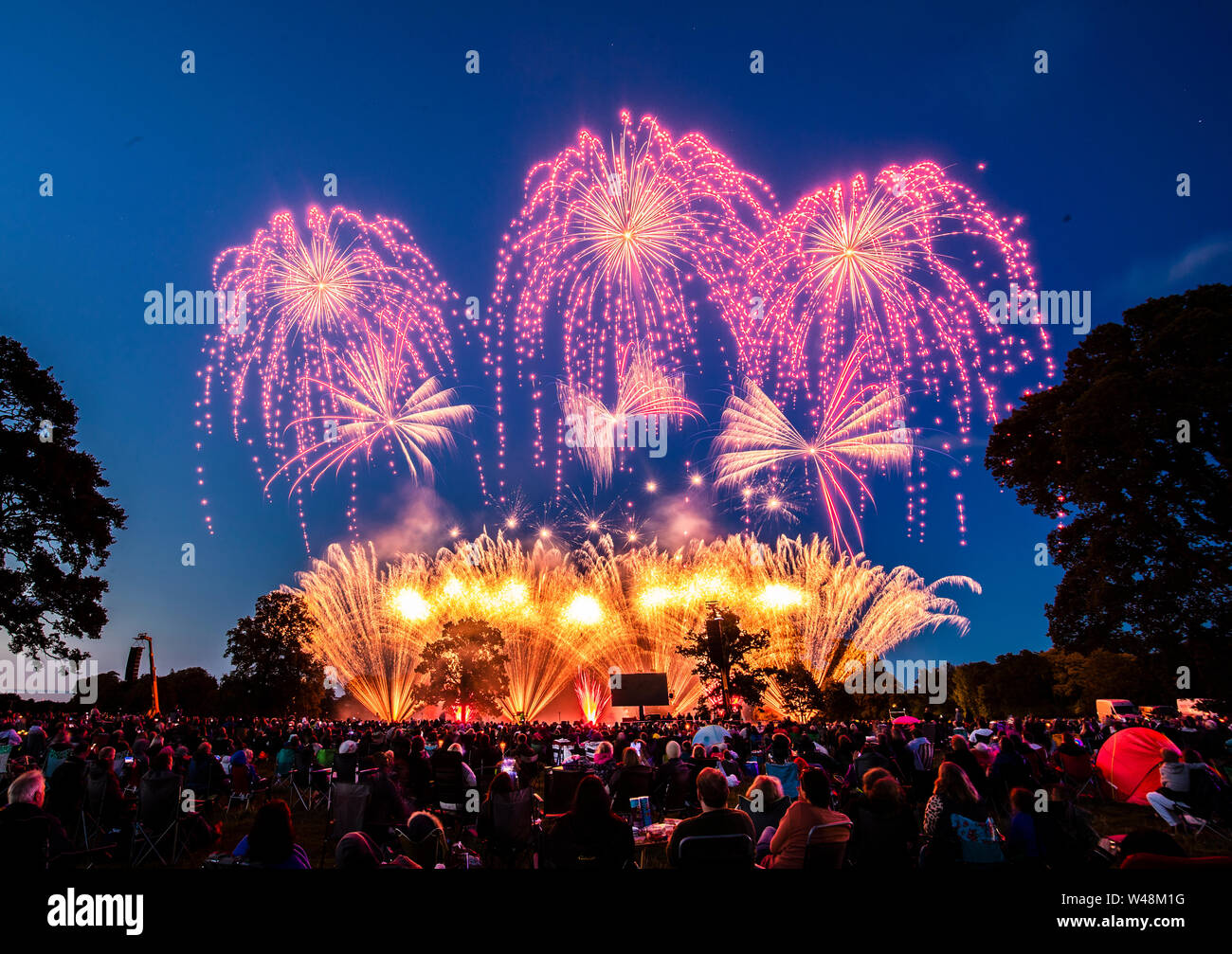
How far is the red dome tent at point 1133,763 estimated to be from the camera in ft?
42.5

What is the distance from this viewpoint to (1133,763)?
13.4 m

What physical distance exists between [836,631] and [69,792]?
127 feet

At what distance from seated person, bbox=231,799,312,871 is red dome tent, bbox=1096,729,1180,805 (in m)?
14.7

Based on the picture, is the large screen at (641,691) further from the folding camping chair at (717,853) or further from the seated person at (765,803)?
the folding camping chair at (717,853)

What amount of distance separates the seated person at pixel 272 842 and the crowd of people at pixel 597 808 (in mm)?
12

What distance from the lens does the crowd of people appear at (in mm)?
4793

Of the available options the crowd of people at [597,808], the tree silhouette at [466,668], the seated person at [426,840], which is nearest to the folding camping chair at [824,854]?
the crowd of people at [597,808]

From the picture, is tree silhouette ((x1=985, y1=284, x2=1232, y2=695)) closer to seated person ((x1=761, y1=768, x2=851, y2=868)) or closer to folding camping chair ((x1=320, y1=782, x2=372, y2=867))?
seated person ((x1=761, y1=768, x2=851, y2=868))

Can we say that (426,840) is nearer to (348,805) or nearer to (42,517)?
(348,805)

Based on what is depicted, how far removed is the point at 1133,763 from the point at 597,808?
529 inches

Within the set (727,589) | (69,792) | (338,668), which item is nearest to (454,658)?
(338,668)

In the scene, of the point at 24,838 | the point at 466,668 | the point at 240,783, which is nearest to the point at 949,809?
the point at 24,838

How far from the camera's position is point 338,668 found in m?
46.5
